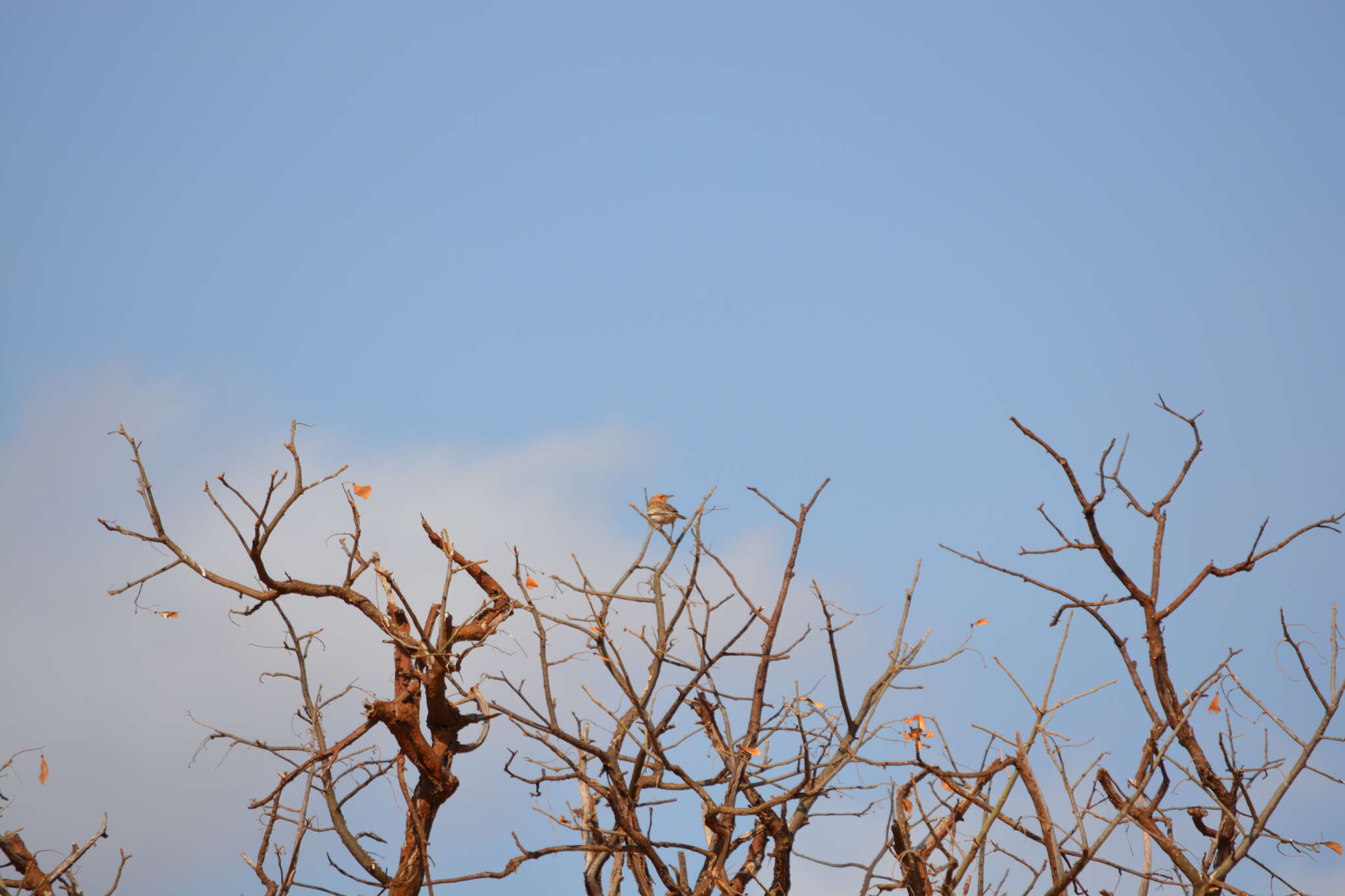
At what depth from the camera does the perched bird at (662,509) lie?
5207 mm

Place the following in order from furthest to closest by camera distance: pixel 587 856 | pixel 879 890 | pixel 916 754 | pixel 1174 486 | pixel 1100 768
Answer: pixel 587 856, pixel 1174 486, pixel 1100 768, pixel 879 890, pixel 916 754

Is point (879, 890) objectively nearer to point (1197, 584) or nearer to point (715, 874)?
point (715, 874)

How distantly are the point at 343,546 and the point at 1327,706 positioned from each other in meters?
4.01

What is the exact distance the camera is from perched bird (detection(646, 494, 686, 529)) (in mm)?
5207

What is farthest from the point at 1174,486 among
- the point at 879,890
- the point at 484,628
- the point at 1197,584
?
the point at 484,628

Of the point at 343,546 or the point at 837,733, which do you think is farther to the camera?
the point at 343,546

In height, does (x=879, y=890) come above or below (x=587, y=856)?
below

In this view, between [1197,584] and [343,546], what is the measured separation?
3.55 metres

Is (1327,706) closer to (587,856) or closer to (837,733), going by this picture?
(837,733)

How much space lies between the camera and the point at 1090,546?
4.60 m

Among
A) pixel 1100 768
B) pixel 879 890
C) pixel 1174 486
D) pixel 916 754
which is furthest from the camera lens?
pixel 1174 486

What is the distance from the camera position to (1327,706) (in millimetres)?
4406

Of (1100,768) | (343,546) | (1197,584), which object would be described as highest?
(343,546)

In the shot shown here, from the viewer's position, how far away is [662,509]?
5.21 metres
